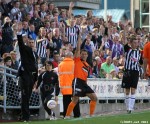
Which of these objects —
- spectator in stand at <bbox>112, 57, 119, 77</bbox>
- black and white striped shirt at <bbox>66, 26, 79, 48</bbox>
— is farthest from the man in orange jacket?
black and white striped shirt at <bbox>66, 26, 79, 48</bbox>

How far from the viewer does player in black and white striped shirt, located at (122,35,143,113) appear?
24.4 meters

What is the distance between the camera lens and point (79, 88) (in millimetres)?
21703

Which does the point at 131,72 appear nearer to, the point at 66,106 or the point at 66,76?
the point at 66,76

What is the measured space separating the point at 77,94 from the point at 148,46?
3.13 m

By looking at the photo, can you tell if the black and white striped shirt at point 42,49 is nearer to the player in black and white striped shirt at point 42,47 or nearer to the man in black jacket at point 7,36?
the player in black and white striped shirt at point 42,47

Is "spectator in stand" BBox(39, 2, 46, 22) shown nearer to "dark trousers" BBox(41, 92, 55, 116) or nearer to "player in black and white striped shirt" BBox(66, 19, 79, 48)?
"player in black and white striped shirt" BBox(66, 19, 79, 48)

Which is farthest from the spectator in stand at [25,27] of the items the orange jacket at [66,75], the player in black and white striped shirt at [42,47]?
the orange jacket at [66,75]

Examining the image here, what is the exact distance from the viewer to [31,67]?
21859 mm

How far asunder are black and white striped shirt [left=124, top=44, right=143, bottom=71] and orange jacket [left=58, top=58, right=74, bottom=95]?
212cm

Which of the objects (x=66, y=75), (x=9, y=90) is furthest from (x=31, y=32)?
(x=66, y=75)

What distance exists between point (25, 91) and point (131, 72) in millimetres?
4014

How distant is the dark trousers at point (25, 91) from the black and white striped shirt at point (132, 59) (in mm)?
3729

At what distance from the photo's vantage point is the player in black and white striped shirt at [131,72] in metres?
24.4

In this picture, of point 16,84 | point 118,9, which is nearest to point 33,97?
point 16,84
